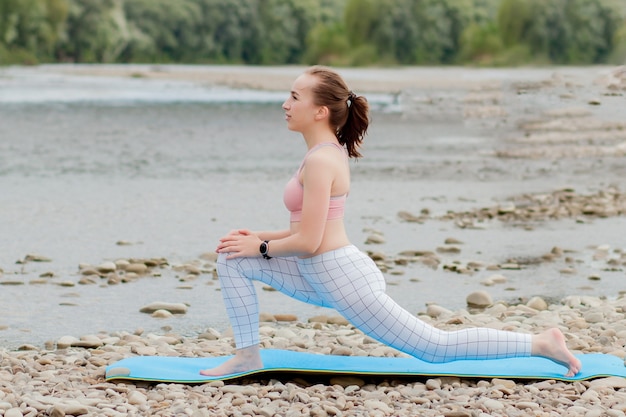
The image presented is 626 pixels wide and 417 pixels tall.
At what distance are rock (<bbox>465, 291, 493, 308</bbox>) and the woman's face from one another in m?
3.54

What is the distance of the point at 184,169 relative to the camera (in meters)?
20.0

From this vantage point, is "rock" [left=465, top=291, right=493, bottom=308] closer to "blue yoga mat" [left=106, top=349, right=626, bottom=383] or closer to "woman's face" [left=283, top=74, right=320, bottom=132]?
"blue yoga mat" [left=106, top=349, right=626, bottom=383]

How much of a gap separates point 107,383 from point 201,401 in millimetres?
565

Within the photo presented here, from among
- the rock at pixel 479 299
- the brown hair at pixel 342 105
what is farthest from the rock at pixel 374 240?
the brown hair at pixel 342 105

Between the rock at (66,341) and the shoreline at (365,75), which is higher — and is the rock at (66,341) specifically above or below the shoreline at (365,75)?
above

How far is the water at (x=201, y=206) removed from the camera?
8.76 m

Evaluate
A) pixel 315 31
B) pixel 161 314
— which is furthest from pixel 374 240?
pixel 315 31

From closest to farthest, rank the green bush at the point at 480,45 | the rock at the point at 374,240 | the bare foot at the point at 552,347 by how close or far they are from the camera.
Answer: the bare foot at the point at 552,347 → the rock at the point at 374,240 → the green bush at the point at 480,45

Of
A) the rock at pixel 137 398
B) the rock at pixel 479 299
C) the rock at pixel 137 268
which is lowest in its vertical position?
the rock at pixel 137 268

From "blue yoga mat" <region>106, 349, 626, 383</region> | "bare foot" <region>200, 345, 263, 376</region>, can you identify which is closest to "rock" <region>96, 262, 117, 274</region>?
"blue yoga mat" <region>106, 349, 626, 383</region>

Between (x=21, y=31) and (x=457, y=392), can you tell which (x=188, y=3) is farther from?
(x=457, y=392)

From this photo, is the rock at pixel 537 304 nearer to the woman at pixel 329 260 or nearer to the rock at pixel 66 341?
the woman at pixel 329 260

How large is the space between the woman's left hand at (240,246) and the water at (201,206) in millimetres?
2426

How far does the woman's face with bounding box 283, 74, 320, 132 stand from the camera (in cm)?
528
